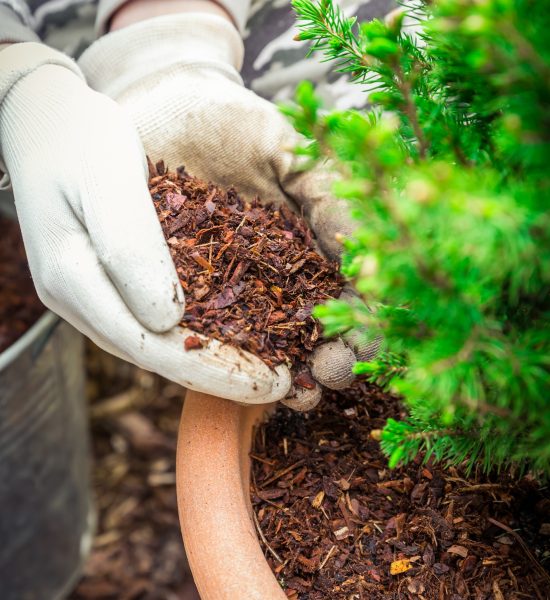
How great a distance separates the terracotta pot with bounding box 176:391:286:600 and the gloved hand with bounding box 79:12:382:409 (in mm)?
291

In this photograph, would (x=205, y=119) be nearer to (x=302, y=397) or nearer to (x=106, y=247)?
(x=106, y=247)

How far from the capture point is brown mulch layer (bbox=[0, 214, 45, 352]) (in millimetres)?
1834

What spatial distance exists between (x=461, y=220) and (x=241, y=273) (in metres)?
0.62

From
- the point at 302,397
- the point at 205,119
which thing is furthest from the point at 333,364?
the point at 205,119

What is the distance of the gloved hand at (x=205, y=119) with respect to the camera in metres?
1.24

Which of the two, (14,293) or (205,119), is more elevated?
(205,119)

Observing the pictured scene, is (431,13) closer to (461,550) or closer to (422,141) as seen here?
(422,141)

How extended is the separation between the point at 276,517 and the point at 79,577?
56.3 inches

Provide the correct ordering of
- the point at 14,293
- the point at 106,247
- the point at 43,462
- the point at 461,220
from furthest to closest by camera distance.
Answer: the point at 14,293
the point at 43,462
the point at 106,247
the point at 461,220

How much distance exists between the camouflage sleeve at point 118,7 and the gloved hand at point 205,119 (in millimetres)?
A: 98

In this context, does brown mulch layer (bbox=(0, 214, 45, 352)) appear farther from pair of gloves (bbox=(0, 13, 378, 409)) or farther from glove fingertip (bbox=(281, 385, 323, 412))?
glove fingertip (bbox=(281, 385, 323, 412))

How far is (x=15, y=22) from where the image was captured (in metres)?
1.39

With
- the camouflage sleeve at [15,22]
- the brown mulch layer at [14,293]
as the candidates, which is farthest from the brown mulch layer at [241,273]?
the brown mulch layer at [14,293]

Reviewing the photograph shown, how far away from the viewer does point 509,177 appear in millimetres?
643
